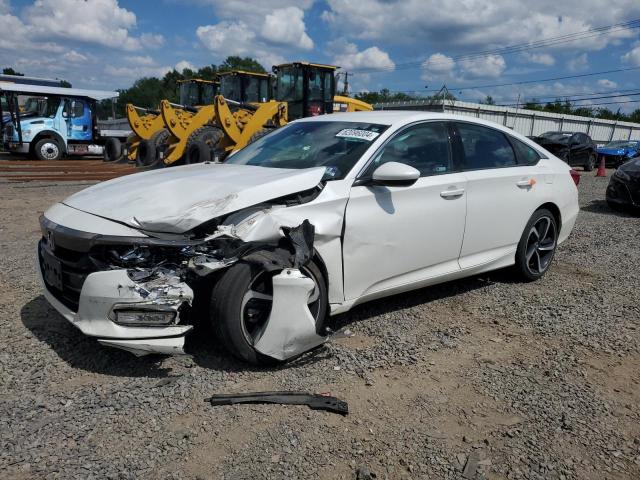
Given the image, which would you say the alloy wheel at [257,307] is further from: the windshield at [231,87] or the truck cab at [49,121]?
the truck cab at [49,121]

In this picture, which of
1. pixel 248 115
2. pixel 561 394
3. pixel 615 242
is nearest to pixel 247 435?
pixel 561 394

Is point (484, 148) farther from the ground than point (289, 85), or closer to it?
closer to it

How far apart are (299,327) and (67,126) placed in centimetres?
1772

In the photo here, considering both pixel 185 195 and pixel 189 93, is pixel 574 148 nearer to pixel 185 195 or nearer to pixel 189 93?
pixel 189 93

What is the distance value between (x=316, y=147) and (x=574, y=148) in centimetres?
1945

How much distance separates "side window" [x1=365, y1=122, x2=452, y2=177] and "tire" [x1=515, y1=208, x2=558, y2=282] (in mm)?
1301

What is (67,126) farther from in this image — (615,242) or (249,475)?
(249,475)

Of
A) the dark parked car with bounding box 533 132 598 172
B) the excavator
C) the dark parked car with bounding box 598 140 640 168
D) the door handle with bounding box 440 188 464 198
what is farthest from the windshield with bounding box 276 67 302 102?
the dark parked car with bounding box 598 140 640 168

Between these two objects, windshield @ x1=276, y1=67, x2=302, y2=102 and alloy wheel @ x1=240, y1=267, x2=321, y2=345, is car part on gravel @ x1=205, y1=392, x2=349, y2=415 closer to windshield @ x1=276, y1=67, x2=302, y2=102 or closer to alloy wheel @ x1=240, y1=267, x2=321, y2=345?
alloy wheel @ x1=240, y1=267, x2=321, y2=345

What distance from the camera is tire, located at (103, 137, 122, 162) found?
18.7m

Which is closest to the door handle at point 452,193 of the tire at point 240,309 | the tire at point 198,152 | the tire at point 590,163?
the tire at point 240,309

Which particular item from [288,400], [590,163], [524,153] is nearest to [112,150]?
[524,153]

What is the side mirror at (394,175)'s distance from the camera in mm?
3463

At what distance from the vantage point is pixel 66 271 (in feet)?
10.0
